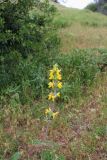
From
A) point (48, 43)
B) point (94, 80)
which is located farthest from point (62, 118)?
point (48, 43)

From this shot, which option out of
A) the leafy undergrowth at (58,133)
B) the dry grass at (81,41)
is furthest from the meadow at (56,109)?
the dry grass at (81,41)

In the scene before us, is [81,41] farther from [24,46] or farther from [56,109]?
[56,109]

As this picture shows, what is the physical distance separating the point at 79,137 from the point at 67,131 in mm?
227

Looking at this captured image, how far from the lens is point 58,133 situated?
571 cm

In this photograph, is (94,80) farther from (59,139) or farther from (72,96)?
(59,139)

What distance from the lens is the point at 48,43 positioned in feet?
32.3

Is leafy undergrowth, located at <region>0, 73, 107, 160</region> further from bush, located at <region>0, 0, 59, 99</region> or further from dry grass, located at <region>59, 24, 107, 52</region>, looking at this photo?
dry grass, located at <region>59, 24, 107, 52</region>

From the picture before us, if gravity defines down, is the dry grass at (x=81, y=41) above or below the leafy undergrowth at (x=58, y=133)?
below

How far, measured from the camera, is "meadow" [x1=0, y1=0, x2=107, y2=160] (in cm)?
524

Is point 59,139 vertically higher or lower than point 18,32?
lower

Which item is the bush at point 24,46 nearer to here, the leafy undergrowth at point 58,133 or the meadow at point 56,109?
the meadow at point 56,109

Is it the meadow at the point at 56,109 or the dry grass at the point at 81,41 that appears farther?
the dry grass at the point at 81,41

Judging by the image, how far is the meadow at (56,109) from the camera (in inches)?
206

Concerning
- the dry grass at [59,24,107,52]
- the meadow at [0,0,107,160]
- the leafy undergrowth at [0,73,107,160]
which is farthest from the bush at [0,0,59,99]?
the dry grass at [59,24,107,52]
